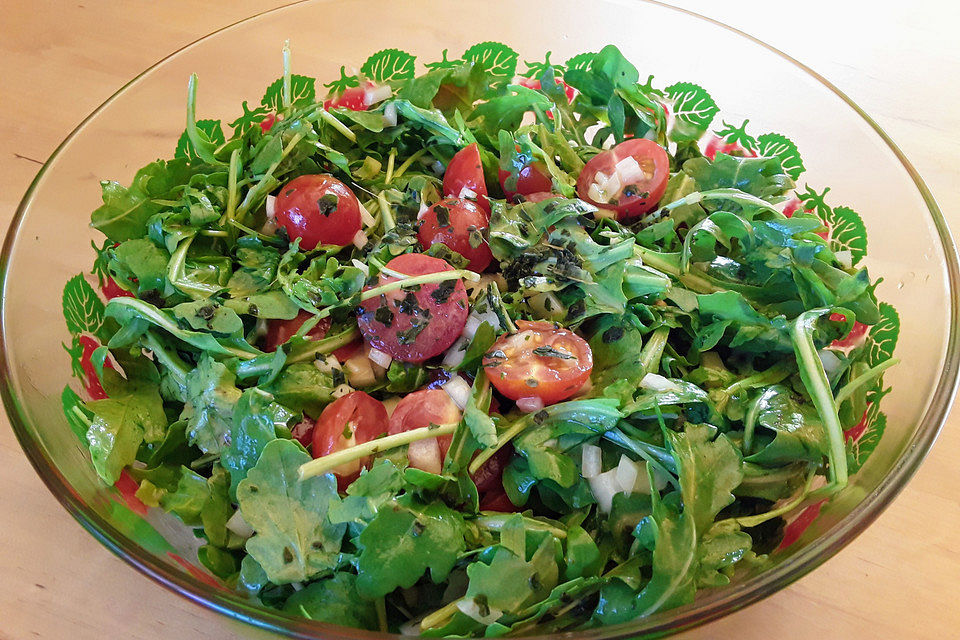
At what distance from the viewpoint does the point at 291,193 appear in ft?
3.35

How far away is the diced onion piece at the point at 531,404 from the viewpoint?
838mm

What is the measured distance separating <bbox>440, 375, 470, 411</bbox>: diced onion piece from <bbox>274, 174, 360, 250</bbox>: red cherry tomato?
0.28 meters

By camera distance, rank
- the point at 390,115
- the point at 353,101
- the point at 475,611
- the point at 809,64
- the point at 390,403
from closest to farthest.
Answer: the point at 475,611, the point at 390,403, the point at 390,115, the point at 353,101, the point at 809,64

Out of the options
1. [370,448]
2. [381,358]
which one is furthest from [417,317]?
[370,448]

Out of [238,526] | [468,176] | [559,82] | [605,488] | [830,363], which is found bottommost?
[238,526]

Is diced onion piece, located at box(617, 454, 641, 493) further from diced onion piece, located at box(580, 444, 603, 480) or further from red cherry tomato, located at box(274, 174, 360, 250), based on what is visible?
red cherry tomato, located at box(274, 174, 360, 250)

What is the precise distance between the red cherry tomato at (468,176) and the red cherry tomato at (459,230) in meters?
0.04

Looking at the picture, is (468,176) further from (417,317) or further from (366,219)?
(417,317)

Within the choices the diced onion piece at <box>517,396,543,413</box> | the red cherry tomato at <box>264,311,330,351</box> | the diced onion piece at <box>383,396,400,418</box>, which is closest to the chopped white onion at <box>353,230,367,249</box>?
the red cherry tomato at <box>264,311,330,351</box>

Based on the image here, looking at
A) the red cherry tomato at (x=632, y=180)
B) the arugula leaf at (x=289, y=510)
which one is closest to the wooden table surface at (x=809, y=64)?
the arugula leaf at (x=289, y=510)

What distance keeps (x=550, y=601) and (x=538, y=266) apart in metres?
0.40

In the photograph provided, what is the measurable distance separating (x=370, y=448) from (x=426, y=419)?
75 millimetres

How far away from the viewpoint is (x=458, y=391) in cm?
86

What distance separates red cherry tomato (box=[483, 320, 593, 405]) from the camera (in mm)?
826
